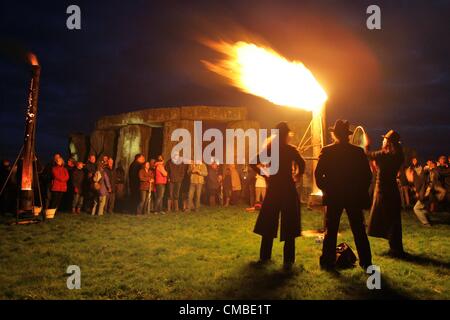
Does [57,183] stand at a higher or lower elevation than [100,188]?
higher

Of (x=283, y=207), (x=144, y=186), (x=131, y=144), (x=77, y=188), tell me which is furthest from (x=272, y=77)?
(x=131, y=144)

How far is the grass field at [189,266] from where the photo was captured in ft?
15.4

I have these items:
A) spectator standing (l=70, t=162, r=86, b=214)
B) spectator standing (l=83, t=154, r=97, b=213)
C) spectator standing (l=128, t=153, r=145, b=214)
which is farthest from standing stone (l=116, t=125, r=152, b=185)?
spectator standing (l=70, t=162, r=86, b=214)

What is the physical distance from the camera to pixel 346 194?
5645 mm

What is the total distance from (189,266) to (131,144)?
13230mm

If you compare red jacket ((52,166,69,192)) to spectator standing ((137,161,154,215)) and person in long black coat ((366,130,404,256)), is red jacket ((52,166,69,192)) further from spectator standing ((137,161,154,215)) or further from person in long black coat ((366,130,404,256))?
person in long black coat ((366,130,404,256))

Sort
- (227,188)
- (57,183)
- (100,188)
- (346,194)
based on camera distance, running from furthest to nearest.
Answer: (227,188) < (100,188) < (57,183) < (346,194)

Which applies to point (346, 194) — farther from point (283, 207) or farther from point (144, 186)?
point (144, 186)

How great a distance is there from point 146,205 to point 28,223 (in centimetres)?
458

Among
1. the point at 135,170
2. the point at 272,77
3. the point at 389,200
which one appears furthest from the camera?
the point at 135,170

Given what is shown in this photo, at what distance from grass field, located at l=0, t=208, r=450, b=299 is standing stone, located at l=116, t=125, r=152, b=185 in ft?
26.9

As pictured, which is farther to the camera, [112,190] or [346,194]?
[112,190]
